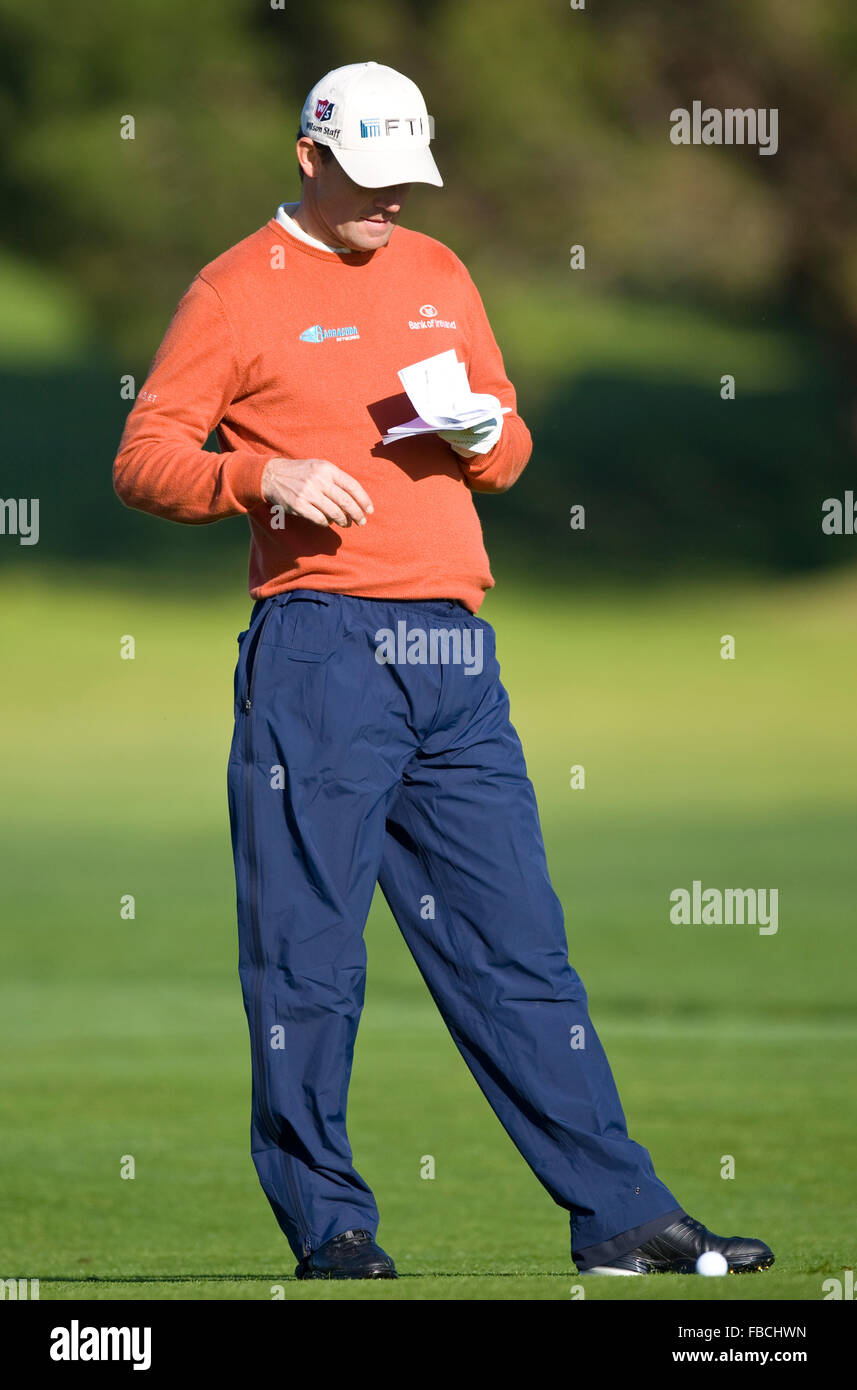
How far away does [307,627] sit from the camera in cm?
292

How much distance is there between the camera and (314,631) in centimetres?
292

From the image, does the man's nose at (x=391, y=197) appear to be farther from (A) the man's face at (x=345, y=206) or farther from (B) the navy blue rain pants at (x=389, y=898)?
(B) the navy blue rain pants at (x=389, y=898)

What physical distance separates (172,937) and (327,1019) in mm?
6046

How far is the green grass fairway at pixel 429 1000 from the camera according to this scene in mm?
3826

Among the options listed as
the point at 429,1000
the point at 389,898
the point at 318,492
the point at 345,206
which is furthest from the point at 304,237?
the point at 429,1000

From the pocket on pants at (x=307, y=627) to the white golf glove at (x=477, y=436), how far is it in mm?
266

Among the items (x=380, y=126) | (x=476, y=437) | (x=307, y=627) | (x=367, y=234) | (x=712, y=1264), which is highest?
(x=380, y=126)

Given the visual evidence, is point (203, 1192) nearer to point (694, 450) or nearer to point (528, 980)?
point (528, 980)

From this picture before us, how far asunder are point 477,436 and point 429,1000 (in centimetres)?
484

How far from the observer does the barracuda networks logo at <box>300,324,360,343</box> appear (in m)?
2.96

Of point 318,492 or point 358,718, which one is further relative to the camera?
point 358,718

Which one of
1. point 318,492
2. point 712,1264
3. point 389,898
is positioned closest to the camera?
point 318,492

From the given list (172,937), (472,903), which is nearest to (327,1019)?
(472,903)

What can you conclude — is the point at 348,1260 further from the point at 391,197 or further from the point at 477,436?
the point at 391,197
